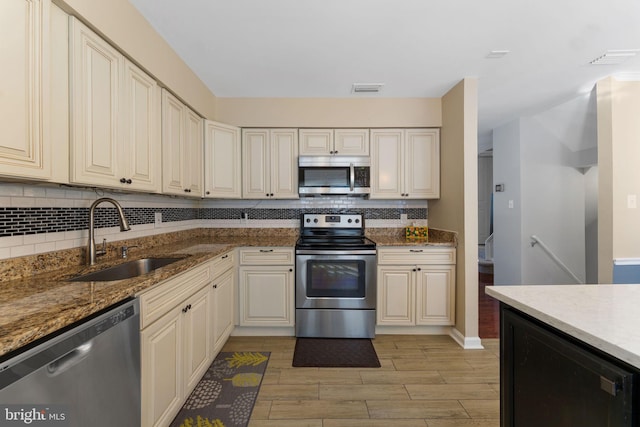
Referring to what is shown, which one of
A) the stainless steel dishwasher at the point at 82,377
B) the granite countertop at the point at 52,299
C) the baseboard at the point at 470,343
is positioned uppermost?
the granite countertop at the point at 52,299

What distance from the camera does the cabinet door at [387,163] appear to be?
325cm

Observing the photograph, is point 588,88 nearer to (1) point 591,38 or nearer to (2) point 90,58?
(1) point 591,38

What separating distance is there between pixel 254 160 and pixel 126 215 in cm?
142

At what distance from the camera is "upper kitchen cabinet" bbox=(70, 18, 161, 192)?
139cm

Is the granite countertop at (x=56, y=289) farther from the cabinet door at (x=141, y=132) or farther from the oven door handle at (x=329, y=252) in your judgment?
the oven door handle at (x=329, y=252)

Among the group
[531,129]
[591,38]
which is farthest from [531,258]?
[591,38]

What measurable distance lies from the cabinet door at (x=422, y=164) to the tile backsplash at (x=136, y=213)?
12.5 inches

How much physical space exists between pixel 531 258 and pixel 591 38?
2852mm

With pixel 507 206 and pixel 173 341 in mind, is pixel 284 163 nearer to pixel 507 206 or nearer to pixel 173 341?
pixel 173 341

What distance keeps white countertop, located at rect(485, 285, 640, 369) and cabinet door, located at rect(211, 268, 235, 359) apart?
195 centimetres

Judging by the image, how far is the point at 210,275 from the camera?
221cm

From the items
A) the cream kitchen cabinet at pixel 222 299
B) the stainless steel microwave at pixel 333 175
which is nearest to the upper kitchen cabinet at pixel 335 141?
the stainless steel microwave at pixel 333 175

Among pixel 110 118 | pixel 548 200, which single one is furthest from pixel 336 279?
pixel 548 200

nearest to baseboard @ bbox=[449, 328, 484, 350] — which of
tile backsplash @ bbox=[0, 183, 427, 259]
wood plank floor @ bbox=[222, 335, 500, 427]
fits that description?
wood plank floor @ bbox=[222, 335, 500, 427]
